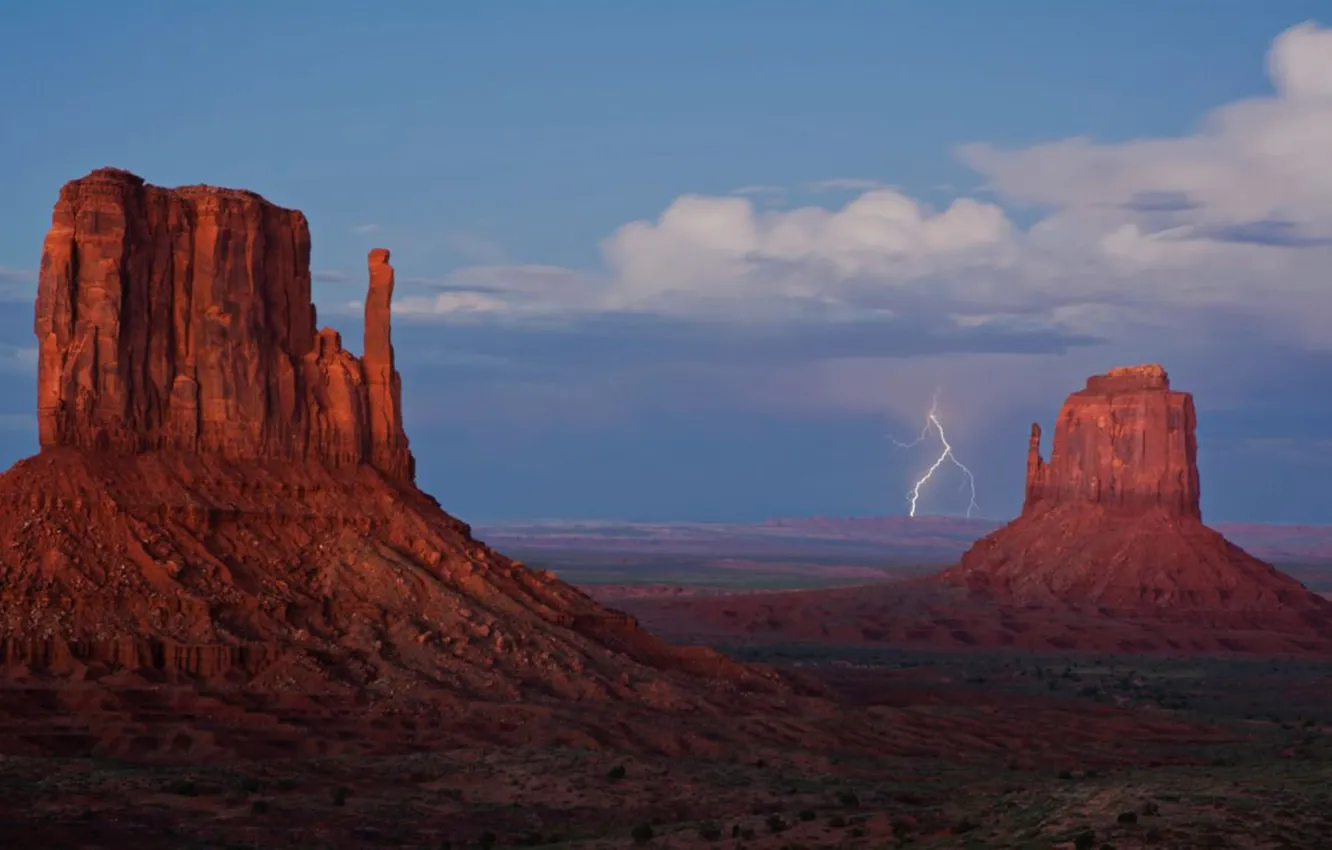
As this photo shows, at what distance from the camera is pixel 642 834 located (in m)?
42.5

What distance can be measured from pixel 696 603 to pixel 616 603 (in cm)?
1569

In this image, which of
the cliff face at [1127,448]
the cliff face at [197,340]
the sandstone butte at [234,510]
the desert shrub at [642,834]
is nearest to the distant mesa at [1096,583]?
the cliff face at [1127,448]

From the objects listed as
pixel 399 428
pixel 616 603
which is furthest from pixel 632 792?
pixel 616 603

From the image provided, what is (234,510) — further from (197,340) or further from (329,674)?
(329,674)

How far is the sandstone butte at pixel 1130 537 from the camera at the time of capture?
13762 cm

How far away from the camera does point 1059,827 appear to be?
1464 inches

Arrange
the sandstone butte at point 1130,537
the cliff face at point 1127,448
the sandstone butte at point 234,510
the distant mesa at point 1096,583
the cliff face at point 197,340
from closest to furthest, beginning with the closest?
the sandstone butte at point 234,510, the cliff face at point 197,340, the distant mesa at point 1096,583, the sandstone butte at point 1130,537, the cliff face at point 1127,448

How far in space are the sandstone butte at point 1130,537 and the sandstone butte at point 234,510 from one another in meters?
70.4

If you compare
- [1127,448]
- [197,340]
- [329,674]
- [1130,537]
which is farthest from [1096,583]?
[329,674]

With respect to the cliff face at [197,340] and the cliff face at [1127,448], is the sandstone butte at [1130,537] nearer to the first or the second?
the cliff face at [1127,448]

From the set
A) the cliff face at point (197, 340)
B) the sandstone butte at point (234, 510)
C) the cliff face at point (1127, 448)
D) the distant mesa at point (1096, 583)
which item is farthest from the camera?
the cliff face at point (1127, 448)

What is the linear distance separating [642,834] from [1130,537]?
10636 centimetres

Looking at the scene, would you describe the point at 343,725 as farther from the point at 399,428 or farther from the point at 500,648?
the point at 399,428

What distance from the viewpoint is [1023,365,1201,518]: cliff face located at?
14450 cm
